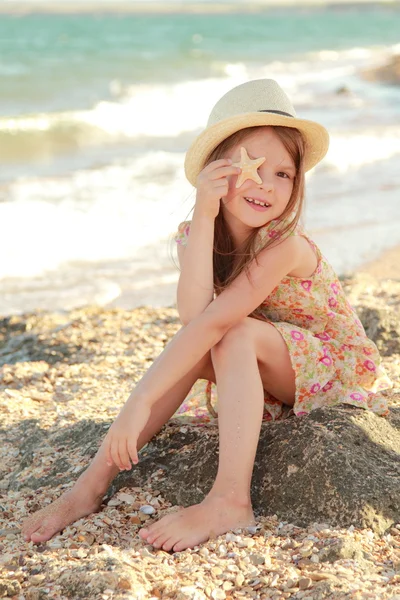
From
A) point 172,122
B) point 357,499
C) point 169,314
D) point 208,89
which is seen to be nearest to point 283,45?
point 208,89

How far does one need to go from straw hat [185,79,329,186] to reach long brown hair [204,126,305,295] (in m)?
0.04

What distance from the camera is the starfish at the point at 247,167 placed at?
3137 mm

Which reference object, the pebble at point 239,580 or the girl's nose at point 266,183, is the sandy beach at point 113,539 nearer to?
the pebble at point 239,580

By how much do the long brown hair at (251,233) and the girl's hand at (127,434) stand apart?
2.04 ft

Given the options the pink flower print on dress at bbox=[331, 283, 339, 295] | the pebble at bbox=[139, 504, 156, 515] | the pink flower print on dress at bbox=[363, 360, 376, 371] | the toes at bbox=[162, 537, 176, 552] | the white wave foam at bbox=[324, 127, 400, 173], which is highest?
the white wave foam at bbox=[324, 127, 400, 173]

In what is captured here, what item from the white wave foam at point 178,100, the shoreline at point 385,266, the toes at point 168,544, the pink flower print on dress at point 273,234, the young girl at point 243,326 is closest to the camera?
the toes at point 168,544

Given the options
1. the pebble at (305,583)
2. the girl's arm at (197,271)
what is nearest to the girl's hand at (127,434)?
the girl's arm at (197,271)

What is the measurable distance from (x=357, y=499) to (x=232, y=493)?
416mm

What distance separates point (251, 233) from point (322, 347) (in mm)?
530

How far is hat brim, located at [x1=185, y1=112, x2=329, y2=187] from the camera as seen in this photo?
3160 millimetres

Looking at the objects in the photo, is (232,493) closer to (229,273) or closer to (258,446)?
(258,446)

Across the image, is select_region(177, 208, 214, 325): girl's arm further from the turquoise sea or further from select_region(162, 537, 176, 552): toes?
the turquoise sea

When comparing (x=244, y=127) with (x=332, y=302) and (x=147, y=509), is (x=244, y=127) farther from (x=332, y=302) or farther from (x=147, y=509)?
(x=147, y=509)

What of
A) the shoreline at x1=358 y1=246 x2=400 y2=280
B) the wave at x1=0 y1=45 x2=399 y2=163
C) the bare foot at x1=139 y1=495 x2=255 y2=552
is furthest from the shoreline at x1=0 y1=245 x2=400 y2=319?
the wave at x1=0 y1=45 x2=399 y2=163
